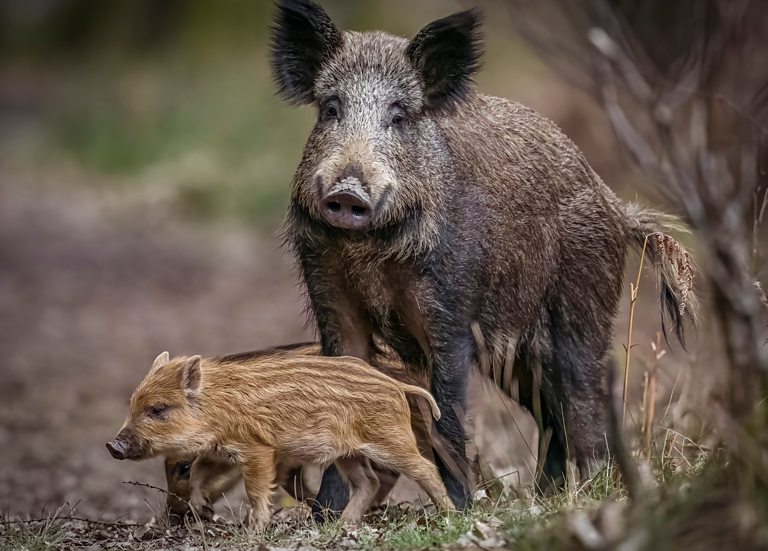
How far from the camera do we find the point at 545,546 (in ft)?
12.7

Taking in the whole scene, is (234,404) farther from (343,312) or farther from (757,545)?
(757,545)

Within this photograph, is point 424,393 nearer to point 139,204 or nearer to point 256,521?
point 256,521

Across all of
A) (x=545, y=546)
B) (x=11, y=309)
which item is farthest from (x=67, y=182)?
(x=545, y=546)

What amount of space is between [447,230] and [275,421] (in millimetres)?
1139

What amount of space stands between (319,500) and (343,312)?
863mm

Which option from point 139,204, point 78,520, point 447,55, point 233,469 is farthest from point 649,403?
point 139,204

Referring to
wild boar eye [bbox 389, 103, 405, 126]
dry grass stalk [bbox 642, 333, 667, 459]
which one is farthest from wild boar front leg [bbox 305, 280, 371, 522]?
dry grass stalk [bbox 642, 333, 667, 459]

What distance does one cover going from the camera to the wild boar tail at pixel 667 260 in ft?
20.3

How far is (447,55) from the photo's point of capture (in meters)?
5.70

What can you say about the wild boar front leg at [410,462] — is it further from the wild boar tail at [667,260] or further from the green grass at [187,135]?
the green grass at [187,135]

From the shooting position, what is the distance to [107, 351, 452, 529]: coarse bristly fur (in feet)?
17.0

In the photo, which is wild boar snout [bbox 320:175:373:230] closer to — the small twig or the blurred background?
the small twig

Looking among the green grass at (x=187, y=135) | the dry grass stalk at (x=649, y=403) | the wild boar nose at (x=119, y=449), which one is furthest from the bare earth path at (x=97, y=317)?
the dry grass stalk at (x=649, y=403)

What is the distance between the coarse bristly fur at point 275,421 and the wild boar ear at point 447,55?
1.34m
